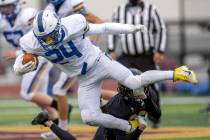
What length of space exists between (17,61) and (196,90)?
969cm

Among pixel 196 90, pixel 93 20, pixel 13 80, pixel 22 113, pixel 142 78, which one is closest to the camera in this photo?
pixel 142 78

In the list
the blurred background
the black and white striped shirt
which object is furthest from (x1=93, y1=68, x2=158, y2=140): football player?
the blurred background

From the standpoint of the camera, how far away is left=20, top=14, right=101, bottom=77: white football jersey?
283 inches

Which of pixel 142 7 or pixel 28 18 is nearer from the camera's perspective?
pixel 28 18

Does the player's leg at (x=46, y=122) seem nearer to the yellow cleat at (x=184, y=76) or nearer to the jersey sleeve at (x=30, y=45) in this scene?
the jersey sleeve at (x=30, y=45)

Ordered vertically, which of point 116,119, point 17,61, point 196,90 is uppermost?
point 17,61

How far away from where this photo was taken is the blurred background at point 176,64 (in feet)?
41.3

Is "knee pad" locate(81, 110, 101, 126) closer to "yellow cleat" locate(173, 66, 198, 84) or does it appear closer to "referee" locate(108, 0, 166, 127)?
"yellow cleat" locate(173, 66, 198, 84)

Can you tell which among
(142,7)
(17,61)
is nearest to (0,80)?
(142,7)

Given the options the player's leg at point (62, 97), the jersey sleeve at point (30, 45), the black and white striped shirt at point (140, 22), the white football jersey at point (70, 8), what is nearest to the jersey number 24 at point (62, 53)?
the jersey sleeve at point (30, 45)

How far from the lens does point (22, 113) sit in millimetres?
13039

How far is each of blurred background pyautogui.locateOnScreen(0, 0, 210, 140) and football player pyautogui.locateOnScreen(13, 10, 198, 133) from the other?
3.75 metres

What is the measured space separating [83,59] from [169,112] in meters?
5.51

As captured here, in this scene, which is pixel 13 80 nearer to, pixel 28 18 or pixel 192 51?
pixel 192 51
